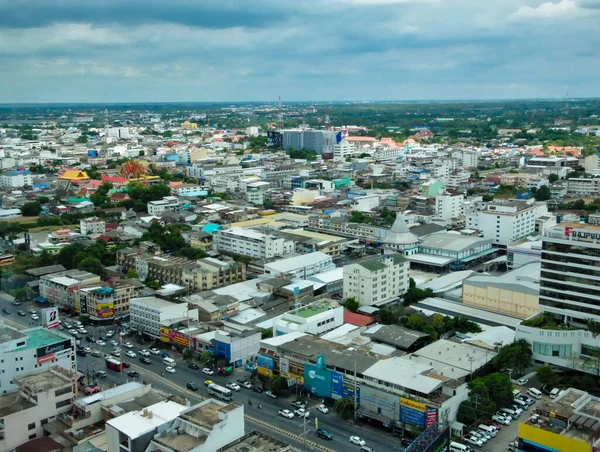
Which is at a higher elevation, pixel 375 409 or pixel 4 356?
pixel 4 356

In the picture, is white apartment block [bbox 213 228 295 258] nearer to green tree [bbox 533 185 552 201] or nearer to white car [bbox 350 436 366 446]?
white car [bbox 350 436 366 446]

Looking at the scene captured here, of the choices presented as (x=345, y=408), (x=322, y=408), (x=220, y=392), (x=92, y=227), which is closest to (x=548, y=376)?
(x=345, y=408)

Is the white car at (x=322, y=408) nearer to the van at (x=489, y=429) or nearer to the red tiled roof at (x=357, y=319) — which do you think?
the van at (x=489, y=429)

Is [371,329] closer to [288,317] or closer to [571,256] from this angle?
[288,317]

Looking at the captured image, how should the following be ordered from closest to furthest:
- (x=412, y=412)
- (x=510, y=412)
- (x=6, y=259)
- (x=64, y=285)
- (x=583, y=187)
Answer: (x=412, y=412), (x=510, y=412), (x=64, y=285), (x=6, y=259), (x=583, y=187)

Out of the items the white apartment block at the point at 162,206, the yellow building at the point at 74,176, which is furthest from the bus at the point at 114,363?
the yellow building at the point at 74,176

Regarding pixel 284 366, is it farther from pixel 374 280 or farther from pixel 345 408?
pixel 374 280

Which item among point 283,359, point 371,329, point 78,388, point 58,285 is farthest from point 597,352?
point 58,285
